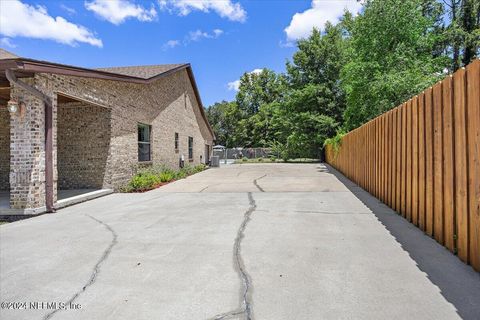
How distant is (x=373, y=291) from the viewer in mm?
2789

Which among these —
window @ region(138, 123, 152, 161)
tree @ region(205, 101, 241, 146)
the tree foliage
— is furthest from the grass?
tree @ region(205, 101, 241, 146)

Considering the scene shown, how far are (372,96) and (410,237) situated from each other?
1281 cm

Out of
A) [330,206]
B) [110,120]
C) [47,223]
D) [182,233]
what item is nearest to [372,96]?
[330,206]

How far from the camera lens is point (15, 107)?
6.37 metres

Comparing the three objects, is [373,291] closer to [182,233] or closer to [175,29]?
[182,233]

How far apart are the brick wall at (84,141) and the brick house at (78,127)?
0.03 m

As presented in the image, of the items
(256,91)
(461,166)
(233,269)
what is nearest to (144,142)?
(233,269)

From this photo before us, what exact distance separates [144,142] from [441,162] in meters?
10.8

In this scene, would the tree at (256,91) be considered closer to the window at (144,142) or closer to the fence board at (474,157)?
the window at (144,142)

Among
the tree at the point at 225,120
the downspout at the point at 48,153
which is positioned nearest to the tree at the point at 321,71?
the tree at the point at 225,120

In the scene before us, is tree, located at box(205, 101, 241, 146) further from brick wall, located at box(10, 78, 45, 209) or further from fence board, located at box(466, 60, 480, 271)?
fence board, located at box(466, 60, 480, 271)

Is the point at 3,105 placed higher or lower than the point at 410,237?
higher

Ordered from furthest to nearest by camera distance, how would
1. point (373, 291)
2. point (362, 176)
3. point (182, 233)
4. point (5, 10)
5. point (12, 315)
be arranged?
point (5, 10) < point (362, 176) < point (182, 233) < point (373, 291) < point (12, 315)

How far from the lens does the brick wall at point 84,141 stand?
9.65 meters
